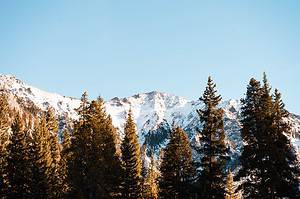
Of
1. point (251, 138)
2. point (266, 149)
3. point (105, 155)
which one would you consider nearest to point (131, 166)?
point (105, 155)

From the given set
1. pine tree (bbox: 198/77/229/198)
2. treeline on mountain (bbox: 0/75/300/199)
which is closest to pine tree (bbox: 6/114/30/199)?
treeline on mountain (bbox: 0/75/300/199)

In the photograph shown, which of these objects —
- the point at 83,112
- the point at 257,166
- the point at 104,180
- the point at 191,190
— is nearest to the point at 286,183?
the point at 257,166

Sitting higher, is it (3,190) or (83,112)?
(83,112)

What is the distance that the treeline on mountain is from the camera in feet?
129

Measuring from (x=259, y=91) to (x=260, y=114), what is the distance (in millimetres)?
2274

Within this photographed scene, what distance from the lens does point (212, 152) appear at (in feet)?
136

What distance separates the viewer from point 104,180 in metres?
49.3

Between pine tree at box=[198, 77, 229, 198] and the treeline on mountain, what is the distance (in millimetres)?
89

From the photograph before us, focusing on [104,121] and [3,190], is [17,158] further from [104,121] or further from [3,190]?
[104,121]

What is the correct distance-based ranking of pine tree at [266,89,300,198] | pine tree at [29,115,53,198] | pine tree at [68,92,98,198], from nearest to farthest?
pine tree at [266,89,300,198] < pine tree at [68,92,98,198] < pine tree at [29,115,53,198]

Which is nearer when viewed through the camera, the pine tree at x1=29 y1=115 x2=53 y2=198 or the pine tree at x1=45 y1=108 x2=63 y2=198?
the pine tree at x1=29 y1=115 x2=53 y2=198

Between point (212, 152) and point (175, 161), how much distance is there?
31.6 ft

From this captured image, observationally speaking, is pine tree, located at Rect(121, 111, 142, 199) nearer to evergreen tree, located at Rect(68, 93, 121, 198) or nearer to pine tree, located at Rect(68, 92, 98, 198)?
evergreen tree, located at Rect(68, 93, 121, 198)

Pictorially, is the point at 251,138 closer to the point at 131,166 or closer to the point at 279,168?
the point at 279,168
